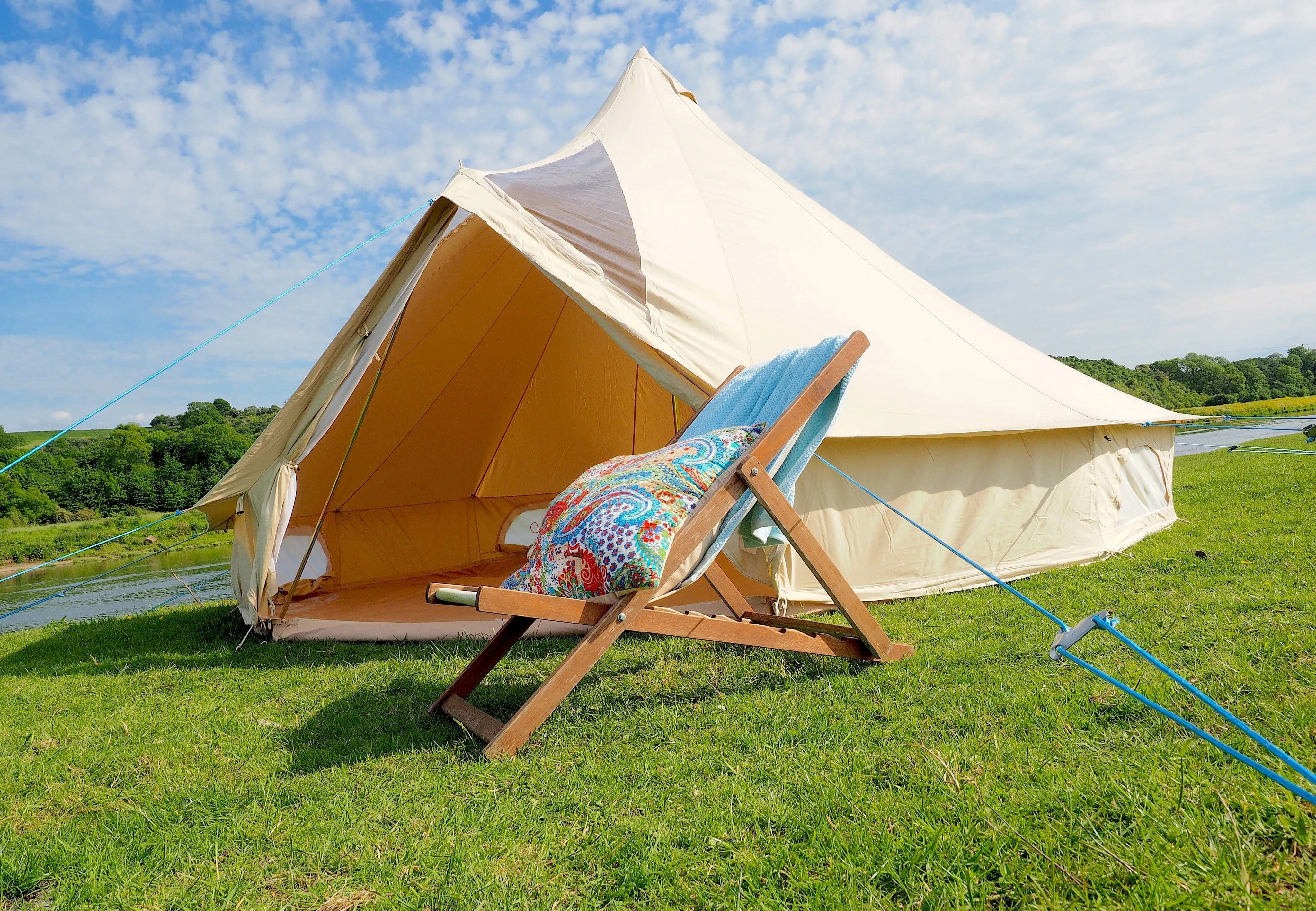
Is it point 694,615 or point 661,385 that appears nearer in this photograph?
point 694,615

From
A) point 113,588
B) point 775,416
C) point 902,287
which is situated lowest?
point 113,588

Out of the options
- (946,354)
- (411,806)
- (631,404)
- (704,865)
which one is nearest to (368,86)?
(631,404)

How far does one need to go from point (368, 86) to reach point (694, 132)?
2.15m

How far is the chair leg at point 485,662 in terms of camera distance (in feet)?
7.42

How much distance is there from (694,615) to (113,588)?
9.31 meters

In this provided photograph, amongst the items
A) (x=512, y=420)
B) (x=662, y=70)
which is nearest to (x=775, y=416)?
(x=512, y=420)

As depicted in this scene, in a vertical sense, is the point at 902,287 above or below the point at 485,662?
above

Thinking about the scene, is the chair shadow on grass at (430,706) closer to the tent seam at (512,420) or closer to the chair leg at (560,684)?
the chair leg at (560,684)

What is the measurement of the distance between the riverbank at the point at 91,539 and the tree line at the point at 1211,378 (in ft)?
86.3

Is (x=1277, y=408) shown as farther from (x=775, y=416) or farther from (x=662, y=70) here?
(x=775, y=416)

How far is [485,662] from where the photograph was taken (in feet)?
7.51

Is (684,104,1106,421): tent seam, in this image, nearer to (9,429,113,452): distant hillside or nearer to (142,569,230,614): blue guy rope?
(142,569,230,614): blue guy rope

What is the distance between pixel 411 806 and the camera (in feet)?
5.49

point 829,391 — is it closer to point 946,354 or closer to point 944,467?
point 944,467
